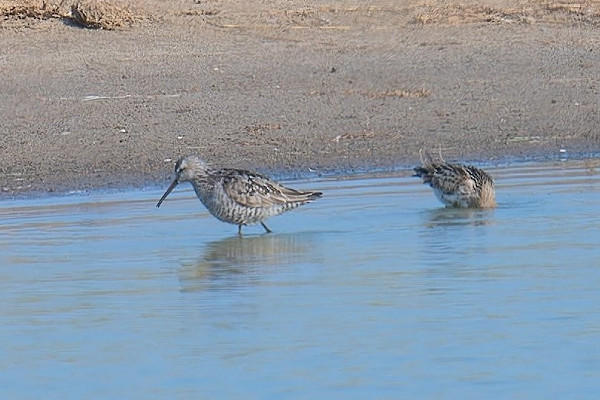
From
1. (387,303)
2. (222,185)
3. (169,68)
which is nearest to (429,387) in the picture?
(387,303)

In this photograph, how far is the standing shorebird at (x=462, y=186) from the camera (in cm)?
1072

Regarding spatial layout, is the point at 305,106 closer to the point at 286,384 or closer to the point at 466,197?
the point at 466,197

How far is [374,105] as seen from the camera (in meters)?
15.3

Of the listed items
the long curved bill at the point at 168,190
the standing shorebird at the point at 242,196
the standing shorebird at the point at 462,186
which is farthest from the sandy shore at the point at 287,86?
the standing shorebird at the point at 242,196

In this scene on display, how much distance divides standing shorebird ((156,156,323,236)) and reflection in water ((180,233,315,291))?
16 centimetres

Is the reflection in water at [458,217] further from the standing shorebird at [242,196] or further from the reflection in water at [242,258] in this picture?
the reflection in water at [242,258]

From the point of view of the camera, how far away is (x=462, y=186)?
1077 centimetres

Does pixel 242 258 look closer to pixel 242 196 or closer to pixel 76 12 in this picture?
pixel 242 196

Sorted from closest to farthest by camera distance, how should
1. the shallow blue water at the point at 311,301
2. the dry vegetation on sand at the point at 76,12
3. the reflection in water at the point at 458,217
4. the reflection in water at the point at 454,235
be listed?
the shallow blue water at the point at 311,301
the reflection in water at the point at 454,235
the reflection in water at the point at 458,217
the dry vegetation on sand at the point at 76,12

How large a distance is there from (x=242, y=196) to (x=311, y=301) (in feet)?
7.20

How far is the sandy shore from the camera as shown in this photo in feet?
44.7

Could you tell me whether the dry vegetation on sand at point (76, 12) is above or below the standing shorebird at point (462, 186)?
above

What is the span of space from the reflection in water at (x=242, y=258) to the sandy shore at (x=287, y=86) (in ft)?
9.54

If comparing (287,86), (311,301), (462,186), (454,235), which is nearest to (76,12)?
(287,86)
